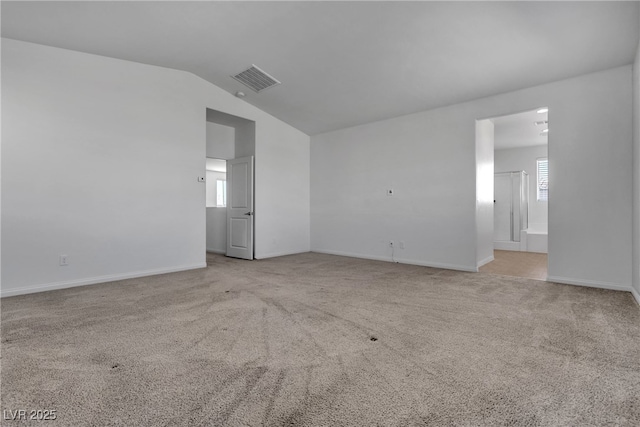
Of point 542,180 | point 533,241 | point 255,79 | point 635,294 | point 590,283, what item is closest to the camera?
point 635,294

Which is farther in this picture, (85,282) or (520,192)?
(520,192)

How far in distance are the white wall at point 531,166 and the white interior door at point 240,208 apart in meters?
7.02

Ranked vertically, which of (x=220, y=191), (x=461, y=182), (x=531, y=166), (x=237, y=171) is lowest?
(x=461, y=182)

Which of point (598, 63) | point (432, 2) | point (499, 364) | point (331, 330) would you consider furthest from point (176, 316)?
point (598, 63)

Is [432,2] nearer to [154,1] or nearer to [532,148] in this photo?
[154,1]

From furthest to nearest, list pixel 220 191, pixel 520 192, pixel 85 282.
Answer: pixel 220 191 < pixel 520 192 < pixel 85 282

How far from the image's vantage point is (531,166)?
798 centimetres

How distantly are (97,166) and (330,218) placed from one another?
4260 millimetres

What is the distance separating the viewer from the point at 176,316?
9.00ft

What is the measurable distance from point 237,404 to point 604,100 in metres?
5.03

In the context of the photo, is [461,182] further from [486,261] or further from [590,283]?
[590,283]

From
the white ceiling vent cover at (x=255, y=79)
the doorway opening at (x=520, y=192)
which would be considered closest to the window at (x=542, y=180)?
the doorway opening at (x=520, y=192)

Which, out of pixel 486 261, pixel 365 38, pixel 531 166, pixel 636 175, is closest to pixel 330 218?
pixel 486 261

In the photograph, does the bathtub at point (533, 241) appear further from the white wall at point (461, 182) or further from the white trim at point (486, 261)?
the white wall at point (461, 182)
